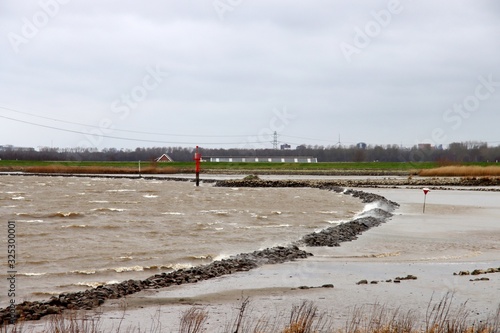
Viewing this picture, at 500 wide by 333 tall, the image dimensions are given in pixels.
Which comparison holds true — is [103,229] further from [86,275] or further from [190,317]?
[190,317]

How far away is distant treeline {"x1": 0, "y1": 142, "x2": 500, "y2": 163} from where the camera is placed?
151m

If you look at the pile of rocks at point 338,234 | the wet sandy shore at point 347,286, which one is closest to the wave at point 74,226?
the pile of rocks at point 338,234

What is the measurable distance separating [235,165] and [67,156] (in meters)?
51.1

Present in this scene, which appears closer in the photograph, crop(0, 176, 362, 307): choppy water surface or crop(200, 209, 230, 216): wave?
crop(0, 176, 362, 307): choppy water surface

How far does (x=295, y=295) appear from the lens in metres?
11.2

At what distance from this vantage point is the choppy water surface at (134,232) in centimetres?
1401

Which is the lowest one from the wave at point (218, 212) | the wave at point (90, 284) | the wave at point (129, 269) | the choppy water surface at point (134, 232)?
the wave at point (90, 284)

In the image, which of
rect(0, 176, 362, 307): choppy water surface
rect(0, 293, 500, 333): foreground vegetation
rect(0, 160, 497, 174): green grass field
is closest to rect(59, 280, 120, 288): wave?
rect(0, 176, 362, 307): choppy water surface

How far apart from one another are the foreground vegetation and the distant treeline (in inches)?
5425

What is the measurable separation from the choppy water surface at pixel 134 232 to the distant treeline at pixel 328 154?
377ft

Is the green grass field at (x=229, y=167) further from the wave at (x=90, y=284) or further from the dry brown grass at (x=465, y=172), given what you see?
the wave at (x=90, y=284)

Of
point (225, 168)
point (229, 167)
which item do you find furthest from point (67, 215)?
point (229, 167)

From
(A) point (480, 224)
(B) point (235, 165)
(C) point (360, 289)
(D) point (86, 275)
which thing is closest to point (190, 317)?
(C) point (360, 289)

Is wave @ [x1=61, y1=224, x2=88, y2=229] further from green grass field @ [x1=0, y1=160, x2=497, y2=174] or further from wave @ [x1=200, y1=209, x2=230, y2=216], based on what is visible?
green grass field @ [x1=0, y1=160, x2=497, y2=174]
